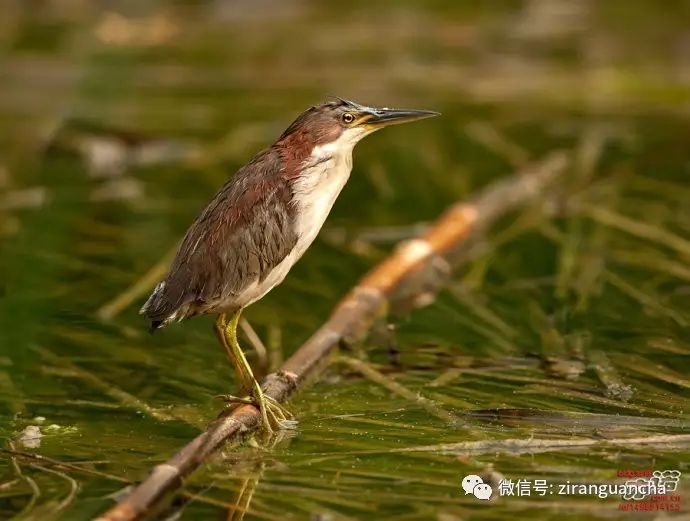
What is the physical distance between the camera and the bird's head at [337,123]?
5734 mm

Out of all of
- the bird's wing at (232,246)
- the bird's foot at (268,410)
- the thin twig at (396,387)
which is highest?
the bird's wing at (232,246)

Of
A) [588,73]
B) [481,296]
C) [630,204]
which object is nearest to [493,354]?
[481,296]

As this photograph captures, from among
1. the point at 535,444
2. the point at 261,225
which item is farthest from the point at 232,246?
the point at 535,444

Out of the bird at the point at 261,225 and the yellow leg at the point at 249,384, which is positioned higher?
the bird at the point at 261,225

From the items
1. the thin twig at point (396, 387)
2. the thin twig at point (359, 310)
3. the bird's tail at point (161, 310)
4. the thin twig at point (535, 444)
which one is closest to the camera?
the thin twig at point (359, 310)

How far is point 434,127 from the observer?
11555 millimetres

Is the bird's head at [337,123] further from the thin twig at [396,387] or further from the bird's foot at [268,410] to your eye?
the bird's foot at [268,410]

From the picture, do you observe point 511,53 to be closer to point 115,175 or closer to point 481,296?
point 115,175

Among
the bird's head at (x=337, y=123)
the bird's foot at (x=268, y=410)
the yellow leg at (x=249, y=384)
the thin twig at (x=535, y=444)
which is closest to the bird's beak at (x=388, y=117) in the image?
the bird's head at (x=337, y=123)

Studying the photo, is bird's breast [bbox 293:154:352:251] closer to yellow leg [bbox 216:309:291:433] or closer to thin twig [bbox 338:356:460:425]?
yellow leg [bbox 216:309:291:433]

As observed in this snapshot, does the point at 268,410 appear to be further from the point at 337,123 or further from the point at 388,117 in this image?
the point at 388,117

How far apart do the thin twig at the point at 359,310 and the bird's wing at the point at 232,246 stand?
43cm

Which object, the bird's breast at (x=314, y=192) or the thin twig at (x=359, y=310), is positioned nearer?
the thin twig at (x=359, y=310)

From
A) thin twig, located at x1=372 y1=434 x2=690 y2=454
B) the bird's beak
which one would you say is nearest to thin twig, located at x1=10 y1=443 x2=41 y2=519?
thin twig, located at x1=372 y1=434 x2=690 y2=454
